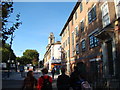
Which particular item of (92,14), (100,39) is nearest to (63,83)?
(100,39)

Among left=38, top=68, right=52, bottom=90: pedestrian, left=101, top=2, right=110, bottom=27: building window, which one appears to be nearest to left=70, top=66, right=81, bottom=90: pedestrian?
left=38, top=68, right=52, bottom=90: pedestrian

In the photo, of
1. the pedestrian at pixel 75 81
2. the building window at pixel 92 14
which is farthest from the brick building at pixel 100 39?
the pedestrian at pixel 75 81

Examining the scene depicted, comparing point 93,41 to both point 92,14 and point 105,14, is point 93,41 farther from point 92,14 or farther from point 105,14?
point 105,14

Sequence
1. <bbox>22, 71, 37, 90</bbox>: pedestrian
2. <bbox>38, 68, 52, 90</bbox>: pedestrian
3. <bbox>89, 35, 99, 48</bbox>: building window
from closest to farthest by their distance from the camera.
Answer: <bbox>22, 71, 37, 90</bbox>: pedestrian, <bbox>38, 68, 52, 90</bbox>: pedestrian, <bbox>89, 35, 99, 48</bbox>: building window

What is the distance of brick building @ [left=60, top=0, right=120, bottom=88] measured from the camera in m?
13.3

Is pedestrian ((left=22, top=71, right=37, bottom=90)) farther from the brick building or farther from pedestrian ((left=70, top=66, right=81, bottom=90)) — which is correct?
the brick building

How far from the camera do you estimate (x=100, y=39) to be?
1639cm

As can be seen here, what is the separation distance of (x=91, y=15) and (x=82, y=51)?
222 inches

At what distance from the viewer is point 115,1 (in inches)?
553

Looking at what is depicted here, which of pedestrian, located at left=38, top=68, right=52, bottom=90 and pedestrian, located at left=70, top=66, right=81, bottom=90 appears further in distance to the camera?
pedestrian, located at left=70, top=66, right=81, bottom=90

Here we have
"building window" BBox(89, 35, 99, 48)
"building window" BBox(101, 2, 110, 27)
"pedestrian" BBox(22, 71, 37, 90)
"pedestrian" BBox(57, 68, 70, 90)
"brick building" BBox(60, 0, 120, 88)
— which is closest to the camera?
"pedestrian" BBox(22, 71, 37, 90)

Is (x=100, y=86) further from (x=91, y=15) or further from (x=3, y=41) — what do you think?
(x=91, y=15)

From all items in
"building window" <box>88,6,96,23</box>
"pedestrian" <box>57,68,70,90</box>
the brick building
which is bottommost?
"pedestrian" <box>57,68,70,90</box>

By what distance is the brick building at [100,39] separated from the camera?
1326 centimetres
